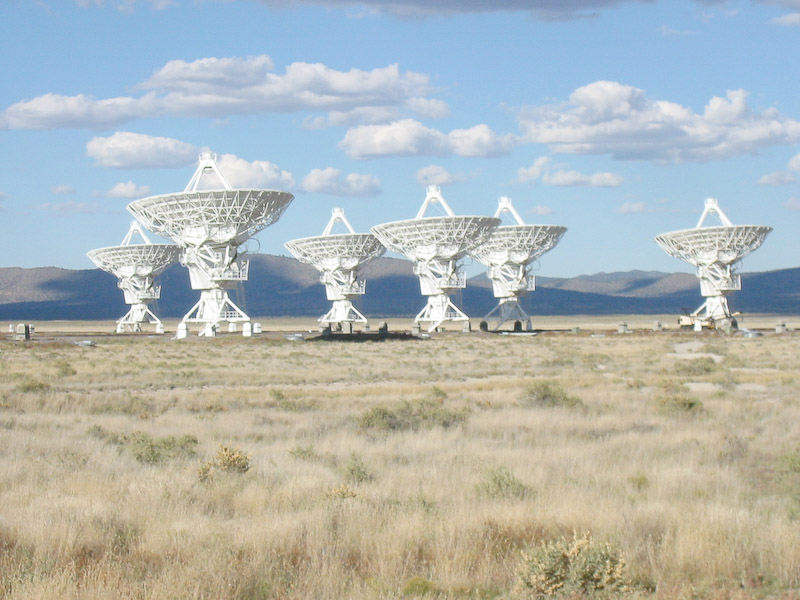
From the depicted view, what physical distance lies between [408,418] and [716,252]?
65.2 m

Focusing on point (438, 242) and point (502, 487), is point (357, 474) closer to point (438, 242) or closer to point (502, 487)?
point (502, 487)

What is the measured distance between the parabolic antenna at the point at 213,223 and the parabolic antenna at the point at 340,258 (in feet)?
61.5

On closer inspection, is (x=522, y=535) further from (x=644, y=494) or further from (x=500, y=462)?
(x=500, y=462)

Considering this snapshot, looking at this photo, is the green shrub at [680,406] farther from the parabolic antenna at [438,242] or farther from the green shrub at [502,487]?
the parabolic antenna at [438,242]

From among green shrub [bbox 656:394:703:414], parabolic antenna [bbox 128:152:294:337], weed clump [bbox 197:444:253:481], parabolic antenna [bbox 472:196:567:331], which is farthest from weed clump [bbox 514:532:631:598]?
parabolic antenna [bbox 472:196:567:331]

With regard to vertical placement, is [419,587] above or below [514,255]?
below

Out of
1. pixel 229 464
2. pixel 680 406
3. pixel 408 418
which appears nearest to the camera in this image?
pixel 229 464

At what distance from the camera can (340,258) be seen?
274 feet

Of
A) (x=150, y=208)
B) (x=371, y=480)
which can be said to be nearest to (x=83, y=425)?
(x=371, y=480)

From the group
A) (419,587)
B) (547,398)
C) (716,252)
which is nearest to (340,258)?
(716,252)

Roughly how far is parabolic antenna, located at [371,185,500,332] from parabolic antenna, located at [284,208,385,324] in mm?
9414

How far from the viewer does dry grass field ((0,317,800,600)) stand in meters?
6.68

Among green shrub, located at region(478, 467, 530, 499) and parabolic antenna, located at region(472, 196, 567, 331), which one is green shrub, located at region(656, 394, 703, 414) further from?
parabolic antenna, located at region(472, 196, 567, 331)

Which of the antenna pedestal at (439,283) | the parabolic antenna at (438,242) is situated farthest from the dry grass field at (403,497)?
the antenna pedestal at (439,283)
